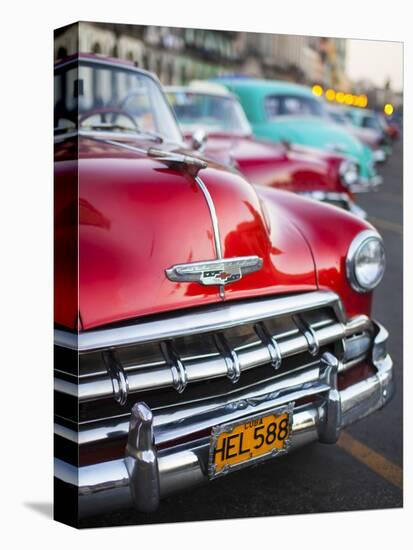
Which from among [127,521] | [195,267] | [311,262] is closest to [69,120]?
[195,267]

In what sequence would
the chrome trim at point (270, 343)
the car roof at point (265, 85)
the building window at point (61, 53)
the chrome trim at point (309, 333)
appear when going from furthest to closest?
the car roof at point (265, 85), the building window at point (61, 53), the chrome trim at point (309, 333), the chrome trim at point (270, 343)

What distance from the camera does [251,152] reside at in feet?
10.4

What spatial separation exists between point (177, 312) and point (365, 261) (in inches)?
34.1

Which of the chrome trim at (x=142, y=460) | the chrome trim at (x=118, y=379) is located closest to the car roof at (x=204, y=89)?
the chrome trim at (x=118, y=379)

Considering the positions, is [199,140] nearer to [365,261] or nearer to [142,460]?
[365,261]

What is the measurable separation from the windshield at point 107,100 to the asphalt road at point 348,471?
1.02 m

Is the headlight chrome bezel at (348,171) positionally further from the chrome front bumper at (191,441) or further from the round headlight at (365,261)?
the chrome front bumper at (191,441)

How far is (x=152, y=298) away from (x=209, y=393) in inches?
14.2

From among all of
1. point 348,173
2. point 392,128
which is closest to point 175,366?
point 348,173

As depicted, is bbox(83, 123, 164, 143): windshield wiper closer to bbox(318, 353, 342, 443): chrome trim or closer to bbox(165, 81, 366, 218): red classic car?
bbox(165, 81, 366, 218): red classic car

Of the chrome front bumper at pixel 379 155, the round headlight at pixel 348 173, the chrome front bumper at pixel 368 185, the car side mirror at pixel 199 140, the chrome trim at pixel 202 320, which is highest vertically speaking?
the chrome front bumper at pixel 379 155

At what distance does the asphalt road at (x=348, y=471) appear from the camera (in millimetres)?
2828

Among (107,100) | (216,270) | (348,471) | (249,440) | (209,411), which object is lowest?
(348,471)

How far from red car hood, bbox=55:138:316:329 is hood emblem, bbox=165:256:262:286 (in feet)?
0.06
